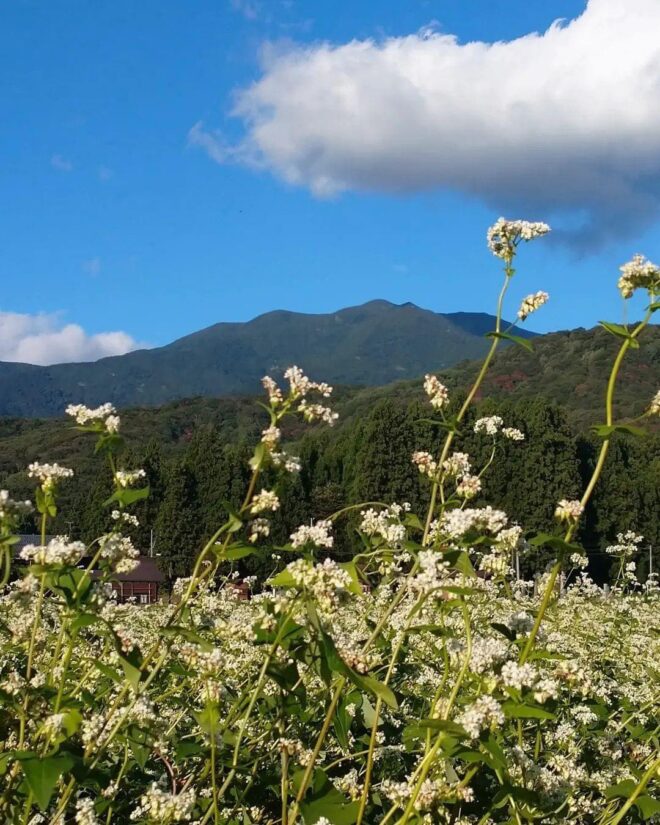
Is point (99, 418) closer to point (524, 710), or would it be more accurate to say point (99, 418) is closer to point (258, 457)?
point (258, 457)

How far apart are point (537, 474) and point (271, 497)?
47883mm

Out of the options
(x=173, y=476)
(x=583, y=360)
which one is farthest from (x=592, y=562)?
(x=583, y=360)

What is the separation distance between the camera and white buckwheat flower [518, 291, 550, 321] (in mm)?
3591

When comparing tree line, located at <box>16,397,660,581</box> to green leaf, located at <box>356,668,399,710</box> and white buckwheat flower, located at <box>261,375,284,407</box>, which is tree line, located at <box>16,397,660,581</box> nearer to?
white buckwheat flower, located at <box>261,375,284,407</box>

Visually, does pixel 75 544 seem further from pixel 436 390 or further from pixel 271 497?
pixel 436 390

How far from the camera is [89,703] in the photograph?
3.01m

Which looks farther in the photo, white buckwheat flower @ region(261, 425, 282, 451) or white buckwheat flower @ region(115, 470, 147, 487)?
white buckwheat flower @ region(115, 470, 147, 487)

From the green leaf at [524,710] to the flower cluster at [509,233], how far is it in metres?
1.83

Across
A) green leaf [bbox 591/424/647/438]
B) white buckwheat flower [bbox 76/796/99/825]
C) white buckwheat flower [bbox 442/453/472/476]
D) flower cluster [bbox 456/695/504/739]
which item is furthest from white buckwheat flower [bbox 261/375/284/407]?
white buckwheat flower [bbox 76/796/99/825]

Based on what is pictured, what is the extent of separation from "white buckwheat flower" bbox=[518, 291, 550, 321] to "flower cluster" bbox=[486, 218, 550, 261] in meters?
0.19

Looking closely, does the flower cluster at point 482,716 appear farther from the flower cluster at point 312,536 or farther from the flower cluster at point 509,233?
the flower cluster at point 509,233

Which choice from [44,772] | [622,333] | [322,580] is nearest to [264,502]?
[322,580]

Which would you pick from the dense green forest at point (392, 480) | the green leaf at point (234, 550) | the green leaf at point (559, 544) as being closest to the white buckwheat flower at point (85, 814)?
the green leaf at point (234, 550)

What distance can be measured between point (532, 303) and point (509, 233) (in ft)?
1.02
